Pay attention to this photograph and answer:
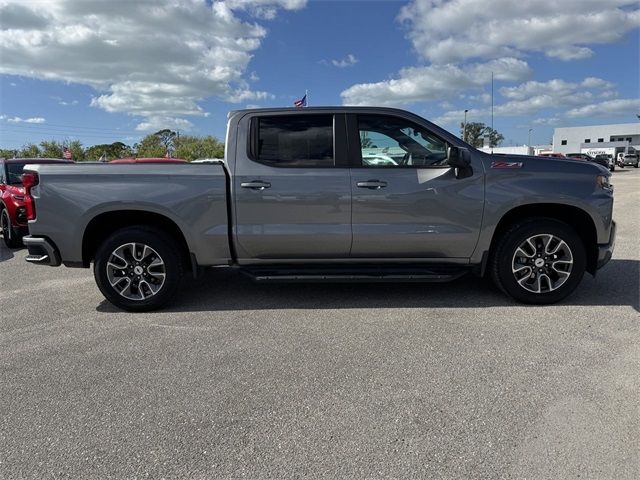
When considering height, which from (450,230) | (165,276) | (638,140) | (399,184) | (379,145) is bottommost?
(165,276)

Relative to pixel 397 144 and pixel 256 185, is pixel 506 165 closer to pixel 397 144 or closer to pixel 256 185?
pixel 397 144

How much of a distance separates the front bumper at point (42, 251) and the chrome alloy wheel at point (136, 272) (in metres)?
0.55

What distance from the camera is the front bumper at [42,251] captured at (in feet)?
15.4

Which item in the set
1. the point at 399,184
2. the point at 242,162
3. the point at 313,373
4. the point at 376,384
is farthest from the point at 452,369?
the point at 242,162

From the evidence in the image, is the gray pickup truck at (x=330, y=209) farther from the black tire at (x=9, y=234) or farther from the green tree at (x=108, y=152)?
the green tree at (x=108, y=152)

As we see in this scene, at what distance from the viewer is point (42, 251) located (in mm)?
4711

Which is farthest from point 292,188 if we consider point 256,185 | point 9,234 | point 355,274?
point 9,234

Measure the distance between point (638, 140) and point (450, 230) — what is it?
91.3 metres

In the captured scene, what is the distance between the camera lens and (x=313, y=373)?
341 cm

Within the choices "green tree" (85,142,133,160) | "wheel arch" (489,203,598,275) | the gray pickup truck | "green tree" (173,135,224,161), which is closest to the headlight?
the gray pickup truck

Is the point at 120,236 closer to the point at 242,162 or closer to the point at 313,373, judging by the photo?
the point at 242,162

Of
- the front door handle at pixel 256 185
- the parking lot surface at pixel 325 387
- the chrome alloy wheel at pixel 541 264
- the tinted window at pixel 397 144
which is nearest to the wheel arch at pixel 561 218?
the chrome alloy wheel at pixel 541 264

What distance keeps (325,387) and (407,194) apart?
2177 millimetres

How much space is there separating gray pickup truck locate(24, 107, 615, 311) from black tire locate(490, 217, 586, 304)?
0.01 meters
